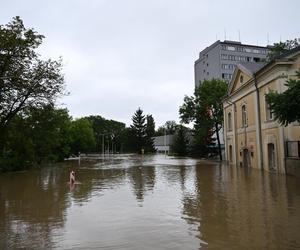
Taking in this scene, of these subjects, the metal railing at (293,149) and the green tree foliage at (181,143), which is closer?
the metal railing at (293,149)

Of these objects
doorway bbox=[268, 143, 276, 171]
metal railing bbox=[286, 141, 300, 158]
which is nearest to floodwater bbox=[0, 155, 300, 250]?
metal railing bbox=[286, 141, 300, 158]

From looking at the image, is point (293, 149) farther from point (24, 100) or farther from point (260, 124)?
point (24, 100)

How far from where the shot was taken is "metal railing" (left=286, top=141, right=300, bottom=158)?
2531 centimetres

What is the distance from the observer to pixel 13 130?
33438 mm

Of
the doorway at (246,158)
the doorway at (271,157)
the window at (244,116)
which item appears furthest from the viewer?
the window at (244,116)

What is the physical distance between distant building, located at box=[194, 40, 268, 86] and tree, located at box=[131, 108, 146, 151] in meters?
21.4

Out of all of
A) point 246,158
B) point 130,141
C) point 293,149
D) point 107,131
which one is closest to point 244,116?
point 246,158

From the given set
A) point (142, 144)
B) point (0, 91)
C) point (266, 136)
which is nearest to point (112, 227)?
point (0, 91)

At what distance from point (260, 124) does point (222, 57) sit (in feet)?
275

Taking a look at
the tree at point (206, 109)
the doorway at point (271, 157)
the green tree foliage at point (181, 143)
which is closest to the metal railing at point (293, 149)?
the doorway at point (271, 157)

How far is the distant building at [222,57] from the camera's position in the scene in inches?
4385

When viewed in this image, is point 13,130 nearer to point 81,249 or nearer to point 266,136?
point 266,136

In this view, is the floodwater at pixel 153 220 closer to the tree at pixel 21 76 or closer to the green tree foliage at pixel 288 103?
the green tree foliage at pixel 288 103

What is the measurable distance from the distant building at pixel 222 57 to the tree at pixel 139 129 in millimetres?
21363
